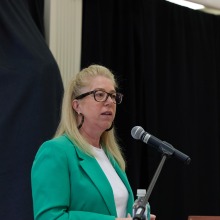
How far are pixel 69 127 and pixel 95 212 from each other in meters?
0.33

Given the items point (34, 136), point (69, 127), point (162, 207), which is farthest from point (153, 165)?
point (69, 127)

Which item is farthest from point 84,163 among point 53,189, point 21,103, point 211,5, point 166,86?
point 211,5

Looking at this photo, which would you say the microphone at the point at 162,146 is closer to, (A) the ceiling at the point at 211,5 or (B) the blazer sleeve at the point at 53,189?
(B) the blazer sleeve at the point at 53,189

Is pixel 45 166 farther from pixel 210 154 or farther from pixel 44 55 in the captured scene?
pixel 210 154

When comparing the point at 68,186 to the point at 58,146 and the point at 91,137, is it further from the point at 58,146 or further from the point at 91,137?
the point at 91,137

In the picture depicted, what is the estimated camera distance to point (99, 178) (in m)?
1.60

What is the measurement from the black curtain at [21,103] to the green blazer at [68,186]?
126 centimetres

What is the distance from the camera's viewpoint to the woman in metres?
1.48

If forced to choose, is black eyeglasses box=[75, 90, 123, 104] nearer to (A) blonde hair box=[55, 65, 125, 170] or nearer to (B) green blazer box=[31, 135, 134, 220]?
(A) blonde hair box=[55, 65, 125, 170]

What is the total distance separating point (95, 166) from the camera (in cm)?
164

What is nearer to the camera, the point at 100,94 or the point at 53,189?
the point at 53,189

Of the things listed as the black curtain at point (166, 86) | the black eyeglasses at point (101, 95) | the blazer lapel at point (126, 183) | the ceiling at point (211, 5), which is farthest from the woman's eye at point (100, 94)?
the ceiling at point (211, 5)

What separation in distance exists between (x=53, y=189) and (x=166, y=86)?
263 centimetres

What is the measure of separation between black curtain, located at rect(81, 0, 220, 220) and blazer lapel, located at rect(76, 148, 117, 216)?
1.87m
